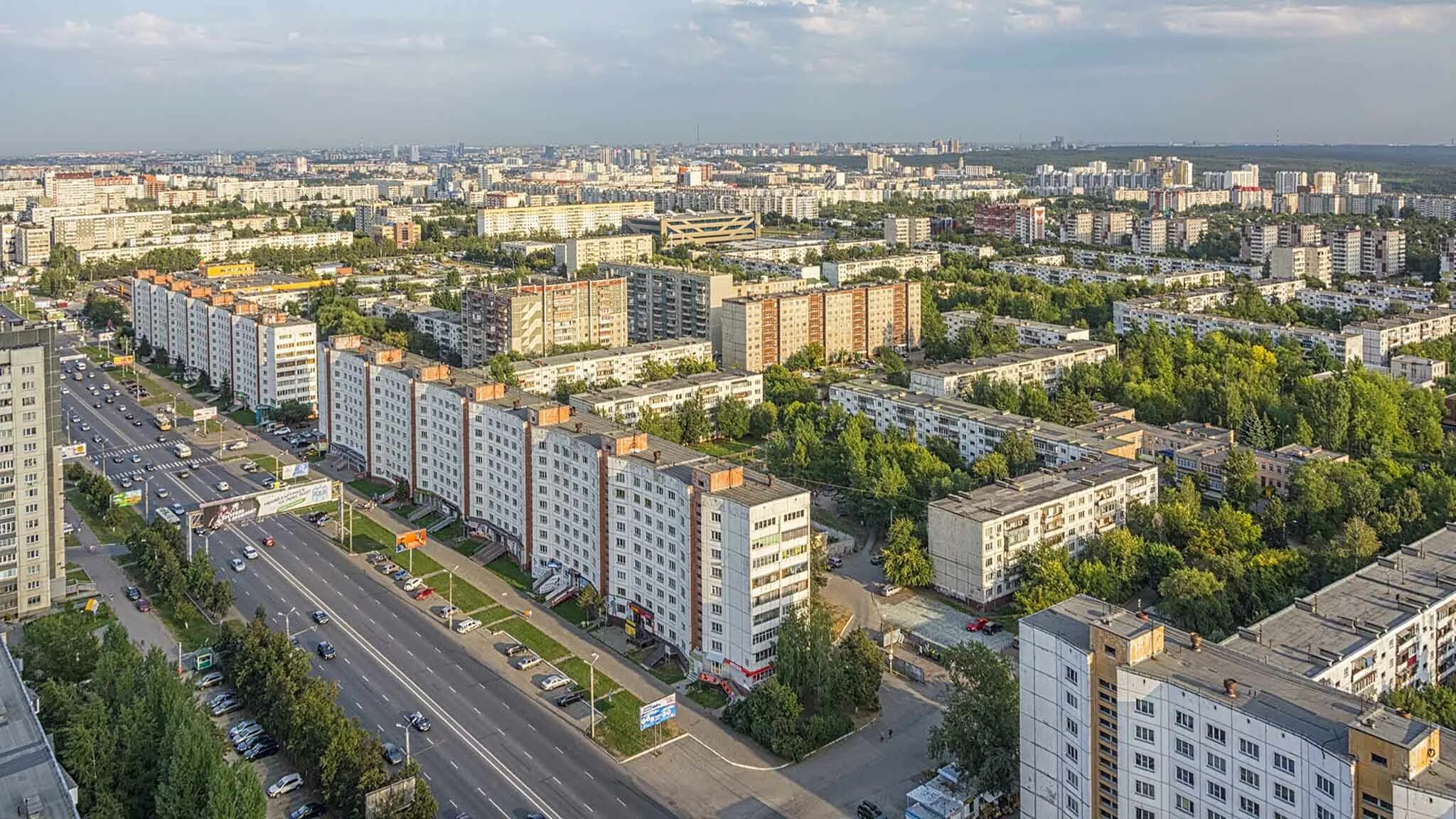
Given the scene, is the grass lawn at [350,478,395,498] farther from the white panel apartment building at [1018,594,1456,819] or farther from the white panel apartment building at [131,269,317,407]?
the white panel apartment building at [1018,594,1456,819]

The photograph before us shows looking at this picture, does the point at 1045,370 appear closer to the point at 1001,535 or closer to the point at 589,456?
the point at 1001,535

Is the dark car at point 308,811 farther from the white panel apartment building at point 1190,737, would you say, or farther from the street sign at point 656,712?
the white panel apartment building at point 1190,737

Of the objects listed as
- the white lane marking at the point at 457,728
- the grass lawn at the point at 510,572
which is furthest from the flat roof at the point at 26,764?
the grass lawn at the point at 510,572

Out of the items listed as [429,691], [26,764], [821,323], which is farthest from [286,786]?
[821,323]

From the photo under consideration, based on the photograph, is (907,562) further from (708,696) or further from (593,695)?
(593,695)

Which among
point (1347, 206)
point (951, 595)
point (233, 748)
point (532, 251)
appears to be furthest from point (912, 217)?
point (233, 748)
